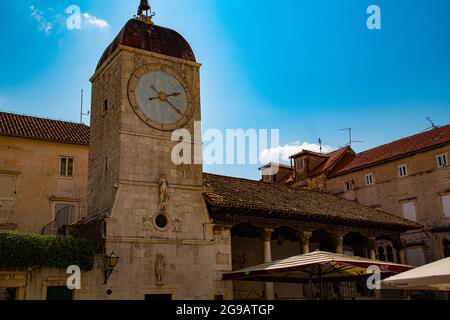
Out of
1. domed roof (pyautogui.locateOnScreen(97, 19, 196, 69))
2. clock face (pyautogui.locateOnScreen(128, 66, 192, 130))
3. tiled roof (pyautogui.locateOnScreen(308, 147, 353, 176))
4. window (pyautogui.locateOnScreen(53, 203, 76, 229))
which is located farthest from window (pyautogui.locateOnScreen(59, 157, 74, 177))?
tiled roof (pyautogui.locateOnScreen(308, 147, 353, 176))

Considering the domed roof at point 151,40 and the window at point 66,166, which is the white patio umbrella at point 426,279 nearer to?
the domed roof at point 151,40

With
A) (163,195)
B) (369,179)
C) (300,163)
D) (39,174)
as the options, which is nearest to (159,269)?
(163,195)

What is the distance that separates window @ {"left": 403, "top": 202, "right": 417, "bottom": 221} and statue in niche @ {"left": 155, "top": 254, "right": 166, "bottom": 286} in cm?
A: 2062

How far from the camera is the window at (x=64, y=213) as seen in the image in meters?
27.2

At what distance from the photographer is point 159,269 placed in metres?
17.6

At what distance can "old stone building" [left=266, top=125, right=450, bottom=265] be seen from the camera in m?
30.9

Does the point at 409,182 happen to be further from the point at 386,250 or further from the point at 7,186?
the point at 7,186

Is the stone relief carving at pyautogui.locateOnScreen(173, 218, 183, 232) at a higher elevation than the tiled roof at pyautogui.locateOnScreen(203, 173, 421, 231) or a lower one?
lower

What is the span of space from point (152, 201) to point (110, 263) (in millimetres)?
3071

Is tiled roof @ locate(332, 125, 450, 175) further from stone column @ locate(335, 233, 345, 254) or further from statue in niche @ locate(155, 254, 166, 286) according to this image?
statue in niche @ locate(155, 254, 166, 286)

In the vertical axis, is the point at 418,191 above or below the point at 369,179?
below

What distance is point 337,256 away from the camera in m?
13.4

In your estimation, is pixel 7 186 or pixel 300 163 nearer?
pixel 7 186
